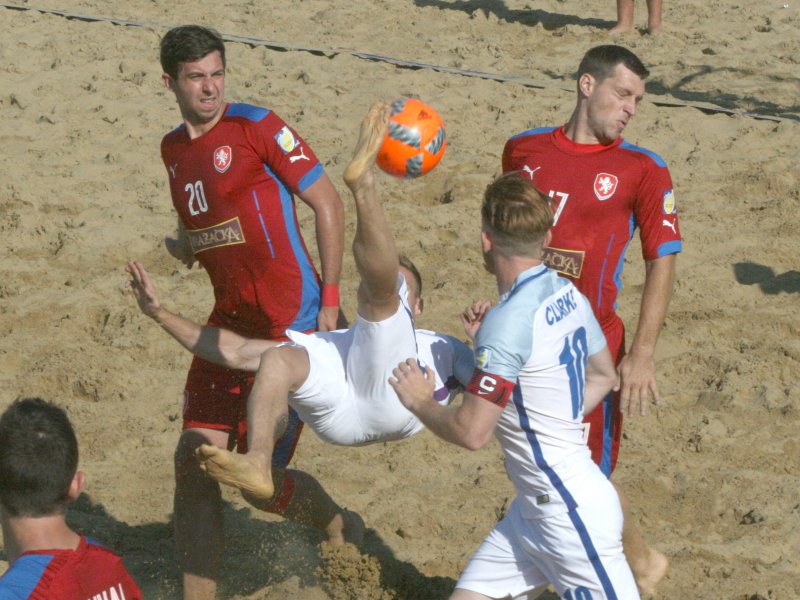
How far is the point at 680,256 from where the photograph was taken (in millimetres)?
8016

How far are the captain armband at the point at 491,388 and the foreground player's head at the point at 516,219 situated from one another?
46 centimetres

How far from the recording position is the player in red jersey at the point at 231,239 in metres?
5.17

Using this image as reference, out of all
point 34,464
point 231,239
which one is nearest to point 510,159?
point 231,239

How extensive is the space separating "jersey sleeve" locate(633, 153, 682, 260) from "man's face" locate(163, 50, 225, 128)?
1.85 m

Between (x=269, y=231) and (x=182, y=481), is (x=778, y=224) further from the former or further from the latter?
(x=182, y=481)

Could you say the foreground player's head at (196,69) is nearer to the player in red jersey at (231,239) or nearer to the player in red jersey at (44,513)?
the player in red jersey at (231,239)

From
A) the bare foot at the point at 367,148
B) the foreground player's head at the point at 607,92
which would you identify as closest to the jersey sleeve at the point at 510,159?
the foreground player's head at the point at 607,92

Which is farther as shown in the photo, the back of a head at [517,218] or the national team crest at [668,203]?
the national team crest at [668,203]

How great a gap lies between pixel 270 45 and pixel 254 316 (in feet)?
21.3

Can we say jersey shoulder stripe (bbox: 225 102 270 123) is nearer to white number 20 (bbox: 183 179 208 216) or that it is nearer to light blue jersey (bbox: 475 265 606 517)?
white number 20 (bbox: 183 179 208 216)

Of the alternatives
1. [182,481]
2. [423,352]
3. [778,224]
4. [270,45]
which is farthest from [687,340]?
[270,45]

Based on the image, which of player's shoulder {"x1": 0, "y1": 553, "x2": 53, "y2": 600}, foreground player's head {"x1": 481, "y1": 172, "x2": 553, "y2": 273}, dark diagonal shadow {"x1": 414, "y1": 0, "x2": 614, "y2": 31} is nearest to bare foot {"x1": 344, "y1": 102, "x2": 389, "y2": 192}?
foreground player's head {"x1": 481, "y1": 172, "x2": 553, "y2": 273}

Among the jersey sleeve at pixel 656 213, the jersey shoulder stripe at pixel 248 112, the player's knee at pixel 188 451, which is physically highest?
the jersey shoulder stripe at pixel 248 112

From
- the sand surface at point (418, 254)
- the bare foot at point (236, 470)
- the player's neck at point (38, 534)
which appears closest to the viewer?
the player's neck at point (38, 534)
